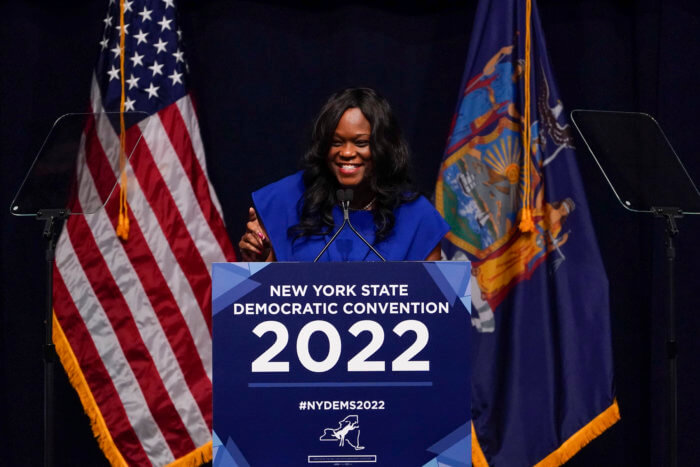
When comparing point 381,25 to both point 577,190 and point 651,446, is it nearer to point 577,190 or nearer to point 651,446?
point 577,190

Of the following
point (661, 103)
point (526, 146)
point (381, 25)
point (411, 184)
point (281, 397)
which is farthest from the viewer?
point (381, 25)

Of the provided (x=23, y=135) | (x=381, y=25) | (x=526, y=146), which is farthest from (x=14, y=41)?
(x=526, y=146)

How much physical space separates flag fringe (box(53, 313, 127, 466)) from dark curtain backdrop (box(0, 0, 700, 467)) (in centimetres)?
35

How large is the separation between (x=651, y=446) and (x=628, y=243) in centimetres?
84

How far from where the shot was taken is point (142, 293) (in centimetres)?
293

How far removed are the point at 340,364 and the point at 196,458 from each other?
1689 millimetres

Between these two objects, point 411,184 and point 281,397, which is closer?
point 281,397

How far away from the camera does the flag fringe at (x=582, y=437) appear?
9.54ft

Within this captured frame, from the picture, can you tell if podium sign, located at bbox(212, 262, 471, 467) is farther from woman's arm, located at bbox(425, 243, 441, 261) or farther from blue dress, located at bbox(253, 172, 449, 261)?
woman's arm, located at bbox(425, 243, 441, 261)

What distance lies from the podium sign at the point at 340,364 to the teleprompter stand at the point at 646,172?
3.20 feet

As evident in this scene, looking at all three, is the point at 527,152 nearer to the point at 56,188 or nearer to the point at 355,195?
the point at 355,195

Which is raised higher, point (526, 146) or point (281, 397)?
point (526, 146)

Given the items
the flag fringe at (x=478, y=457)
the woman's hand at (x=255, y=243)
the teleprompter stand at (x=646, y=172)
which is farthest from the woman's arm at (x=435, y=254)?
the flag fringe at (x=478, y=457)

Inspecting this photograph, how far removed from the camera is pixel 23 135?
3.24 m
